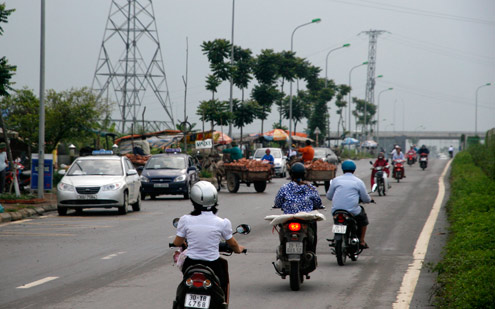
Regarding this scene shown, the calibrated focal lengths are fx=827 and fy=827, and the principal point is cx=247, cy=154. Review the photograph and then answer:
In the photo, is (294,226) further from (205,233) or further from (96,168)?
(96,168)

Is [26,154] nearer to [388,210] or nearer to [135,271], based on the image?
[388,210]

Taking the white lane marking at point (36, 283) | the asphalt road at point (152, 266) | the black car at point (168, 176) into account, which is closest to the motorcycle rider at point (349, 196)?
the asphalt road at point (152, 266)

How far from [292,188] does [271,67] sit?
46707 mm

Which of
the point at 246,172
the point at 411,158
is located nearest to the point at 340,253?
the point at 246,172

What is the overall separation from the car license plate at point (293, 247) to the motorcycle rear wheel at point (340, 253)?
7.30 ft

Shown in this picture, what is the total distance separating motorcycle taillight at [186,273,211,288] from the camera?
6402 mm

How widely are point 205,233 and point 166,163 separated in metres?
23.5

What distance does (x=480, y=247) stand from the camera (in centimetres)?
1188

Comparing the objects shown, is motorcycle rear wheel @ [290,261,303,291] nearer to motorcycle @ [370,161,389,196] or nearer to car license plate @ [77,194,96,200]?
car license plate @ [77,194,96,200]

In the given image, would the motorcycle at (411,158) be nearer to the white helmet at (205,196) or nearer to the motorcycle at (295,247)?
the motorcycle at (295,247)

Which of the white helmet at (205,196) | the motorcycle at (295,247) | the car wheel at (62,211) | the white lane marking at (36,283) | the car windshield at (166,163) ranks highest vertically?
the white helmet at (205,196)

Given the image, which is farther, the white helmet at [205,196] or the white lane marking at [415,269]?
the white lane marking at [415,269]

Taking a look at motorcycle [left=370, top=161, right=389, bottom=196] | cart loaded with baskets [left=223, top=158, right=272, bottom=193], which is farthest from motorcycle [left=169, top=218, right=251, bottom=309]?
cart loaded with baskets [left=223, top=158, right=272, bottom=193]

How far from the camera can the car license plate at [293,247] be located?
9914 mm
